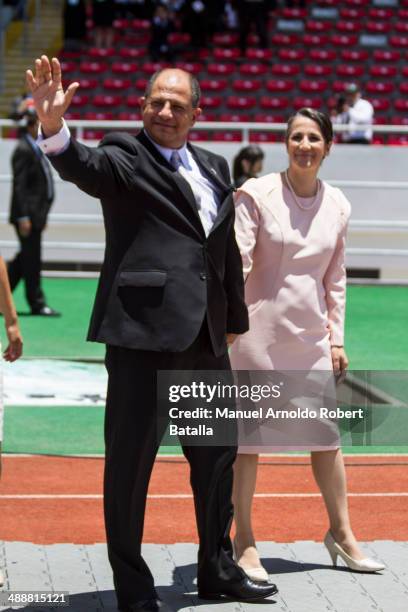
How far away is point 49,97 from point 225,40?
24.5 m

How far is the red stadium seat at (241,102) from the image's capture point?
25741mm

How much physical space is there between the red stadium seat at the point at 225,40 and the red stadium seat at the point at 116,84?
97.7 inches

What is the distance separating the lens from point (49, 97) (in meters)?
4.09

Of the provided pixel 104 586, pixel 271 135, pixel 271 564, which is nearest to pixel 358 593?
pixel 271 564

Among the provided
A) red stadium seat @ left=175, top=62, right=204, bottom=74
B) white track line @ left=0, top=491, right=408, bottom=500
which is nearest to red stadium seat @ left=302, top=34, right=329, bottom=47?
red stadium seat @ left=175, top=62, right=204, bottom=74

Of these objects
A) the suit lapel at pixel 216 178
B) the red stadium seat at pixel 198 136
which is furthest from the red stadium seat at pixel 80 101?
the suit lapel at pixel 216 178

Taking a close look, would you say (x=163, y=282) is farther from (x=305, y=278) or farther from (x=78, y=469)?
(x=78, y=469)

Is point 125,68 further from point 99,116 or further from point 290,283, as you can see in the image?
point 290,283

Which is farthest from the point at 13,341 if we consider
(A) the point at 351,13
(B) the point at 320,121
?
(A) the point at 351,13

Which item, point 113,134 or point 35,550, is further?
point 35,550

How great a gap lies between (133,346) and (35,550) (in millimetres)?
1312

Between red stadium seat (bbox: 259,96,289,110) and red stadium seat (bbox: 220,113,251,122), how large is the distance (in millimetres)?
418

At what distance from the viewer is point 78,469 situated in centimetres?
722

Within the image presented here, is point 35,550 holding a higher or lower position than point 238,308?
lower
